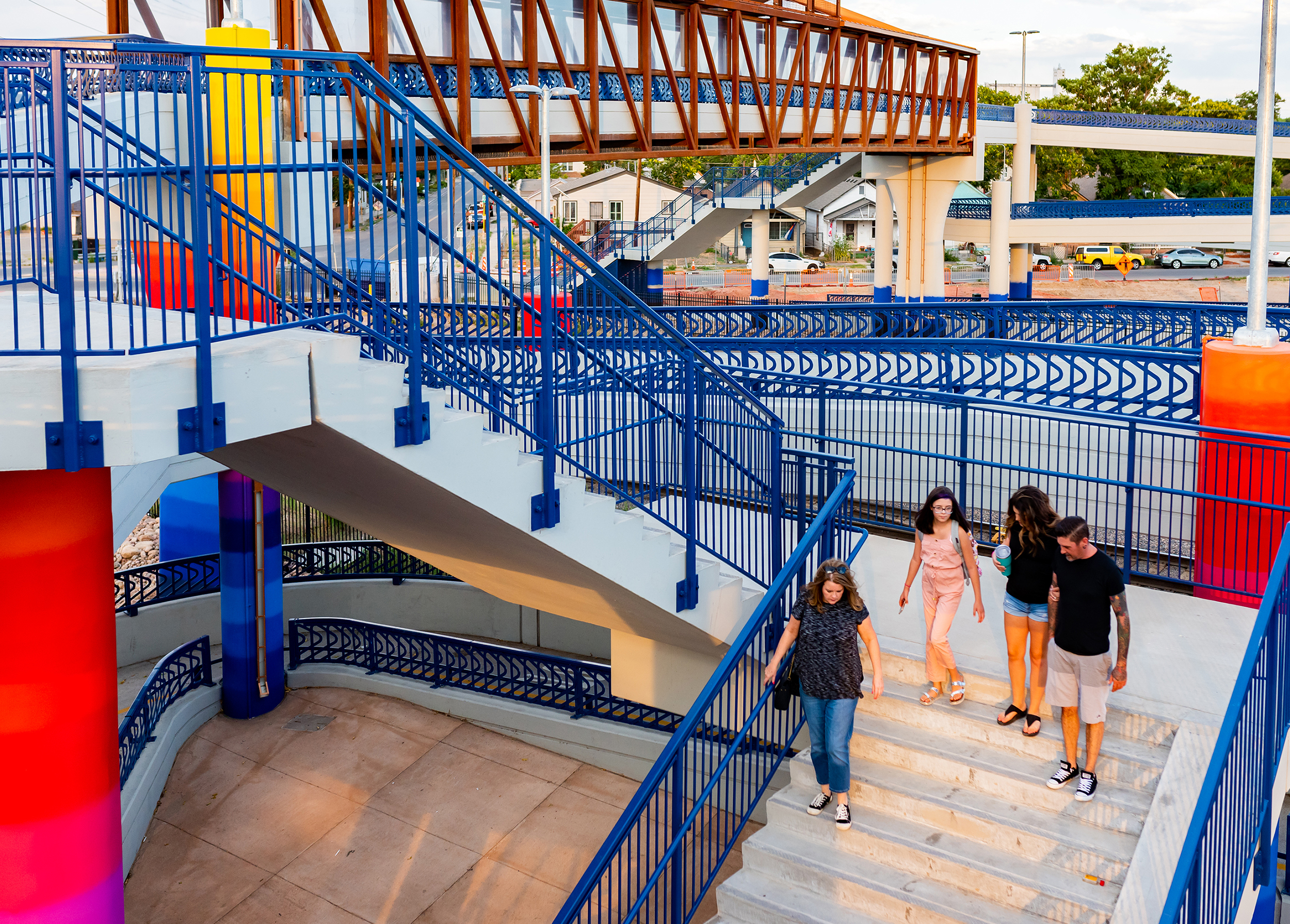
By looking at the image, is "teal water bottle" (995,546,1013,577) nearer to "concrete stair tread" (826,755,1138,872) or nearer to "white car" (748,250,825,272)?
"concrete stair tread" (826,755,1138,872)

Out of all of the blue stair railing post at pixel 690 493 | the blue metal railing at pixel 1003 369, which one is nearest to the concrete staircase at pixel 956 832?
the blue stair railing post at pixel 690 493

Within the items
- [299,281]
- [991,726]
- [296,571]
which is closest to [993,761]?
[991,726]

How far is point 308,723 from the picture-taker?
14.2m

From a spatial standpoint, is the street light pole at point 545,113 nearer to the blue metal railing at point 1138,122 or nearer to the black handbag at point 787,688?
the black handbag at point 787,688

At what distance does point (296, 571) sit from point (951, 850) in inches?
527

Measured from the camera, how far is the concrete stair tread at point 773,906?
6836mm

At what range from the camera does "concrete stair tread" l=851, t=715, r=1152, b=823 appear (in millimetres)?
6773

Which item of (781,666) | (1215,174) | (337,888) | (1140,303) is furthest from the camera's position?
(1215,174)

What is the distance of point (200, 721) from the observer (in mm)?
14281

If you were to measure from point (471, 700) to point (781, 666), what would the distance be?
6.84 m

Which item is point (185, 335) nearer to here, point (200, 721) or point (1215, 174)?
point (200, 721)

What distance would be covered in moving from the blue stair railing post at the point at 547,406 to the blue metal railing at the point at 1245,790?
3.98 meters

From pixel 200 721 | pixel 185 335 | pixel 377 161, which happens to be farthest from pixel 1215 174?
pixel 185 335

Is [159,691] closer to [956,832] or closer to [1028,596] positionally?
[956,832]
